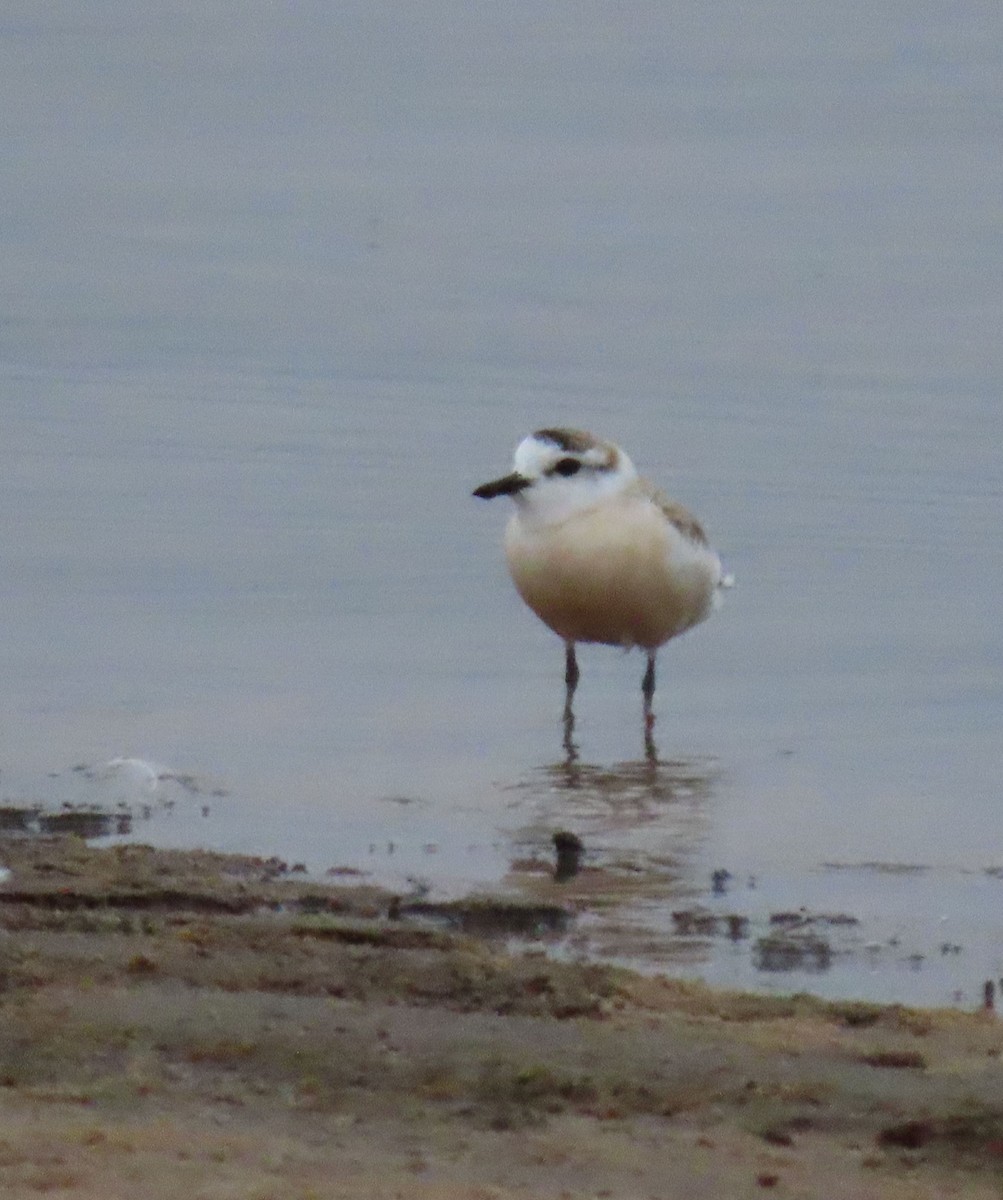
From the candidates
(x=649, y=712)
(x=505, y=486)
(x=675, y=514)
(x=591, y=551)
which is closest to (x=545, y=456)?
(x=505, y=486)

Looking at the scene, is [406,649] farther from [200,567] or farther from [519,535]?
[200,567]

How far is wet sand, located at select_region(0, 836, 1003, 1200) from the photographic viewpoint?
4.85m

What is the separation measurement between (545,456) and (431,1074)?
6081mm

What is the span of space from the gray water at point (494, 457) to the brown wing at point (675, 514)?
0.52m

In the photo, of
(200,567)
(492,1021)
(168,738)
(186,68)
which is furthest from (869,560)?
(186,68)

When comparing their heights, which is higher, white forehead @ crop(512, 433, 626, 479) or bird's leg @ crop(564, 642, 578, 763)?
white forehead @ crop(512, 433, 626, 479)

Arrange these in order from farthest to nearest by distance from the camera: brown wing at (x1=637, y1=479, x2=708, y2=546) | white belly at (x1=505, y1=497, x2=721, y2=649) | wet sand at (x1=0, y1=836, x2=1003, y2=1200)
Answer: brown wing at (x1=637, y1=479, x2=708, y2=546) → white belly at (x1=505, y1=497, x2=721, y2=649) → wet sand at (x1=0, y1=836, x2=1003, y2=1200)

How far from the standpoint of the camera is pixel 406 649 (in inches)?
453

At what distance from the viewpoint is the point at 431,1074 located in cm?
532

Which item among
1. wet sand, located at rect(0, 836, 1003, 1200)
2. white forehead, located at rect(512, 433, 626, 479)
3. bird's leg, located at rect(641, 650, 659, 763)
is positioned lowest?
wet sand, located at rect(0, 836, 1003, 1200)

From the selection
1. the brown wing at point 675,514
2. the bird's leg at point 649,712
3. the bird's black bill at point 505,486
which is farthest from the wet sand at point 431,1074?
the brown wing at point 675,514

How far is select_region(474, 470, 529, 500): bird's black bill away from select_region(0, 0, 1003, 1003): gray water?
2.17 ft

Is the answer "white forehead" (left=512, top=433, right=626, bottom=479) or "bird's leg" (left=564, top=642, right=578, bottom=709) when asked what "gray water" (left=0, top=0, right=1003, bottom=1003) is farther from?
"white forehead" (left=512, top=433, right=626, bottom=479)

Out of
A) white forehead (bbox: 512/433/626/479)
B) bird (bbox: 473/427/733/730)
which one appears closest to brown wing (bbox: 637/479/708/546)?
bird (bbox: 473/427/733/730)
